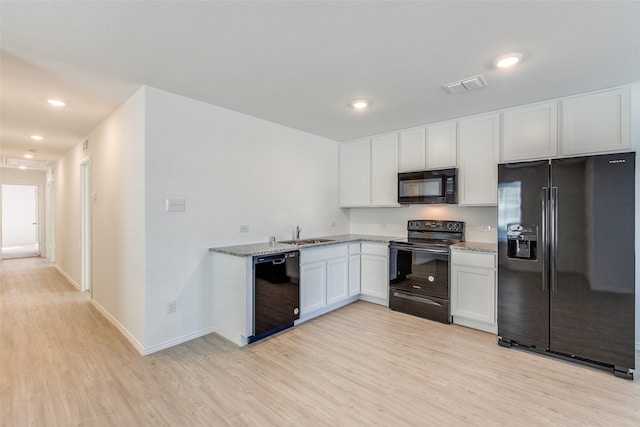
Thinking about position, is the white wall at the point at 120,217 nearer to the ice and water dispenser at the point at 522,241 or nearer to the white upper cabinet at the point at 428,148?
the white upper cabinet at the point at 428,148

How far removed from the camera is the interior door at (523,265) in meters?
2.79

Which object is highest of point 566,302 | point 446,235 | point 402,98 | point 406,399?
point 402,98

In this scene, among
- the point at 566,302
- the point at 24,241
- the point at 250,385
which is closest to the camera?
the point at 250,385

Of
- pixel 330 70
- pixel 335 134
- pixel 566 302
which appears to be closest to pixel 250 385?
pixel 330 70

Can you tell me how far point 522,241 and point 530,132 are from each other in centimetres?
126

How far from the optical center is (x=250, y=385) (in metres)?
2.33

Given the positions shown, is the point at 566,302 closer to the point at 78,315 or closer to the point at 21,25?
the point at 21,25

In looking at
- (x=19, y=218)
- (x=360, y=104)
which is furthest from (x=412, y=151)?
(x=19, y=218)

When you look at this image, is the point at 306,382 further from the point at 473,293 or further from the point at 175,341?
the point at 473,293

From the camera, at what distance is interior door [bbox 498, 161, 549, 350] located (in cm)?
279

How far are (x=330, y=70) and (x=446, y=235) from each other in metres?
2.72

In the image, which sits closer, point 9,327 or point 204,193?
point 204,193

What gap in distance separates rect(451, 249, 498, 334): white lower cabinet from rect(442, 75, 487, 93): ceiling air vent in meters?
1.71

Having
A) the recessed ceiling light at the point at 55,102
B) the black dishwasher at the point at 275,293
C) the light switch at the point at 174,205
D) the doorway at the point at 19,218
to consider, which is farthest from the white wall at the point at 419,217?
the doorway at the point at 19,218
